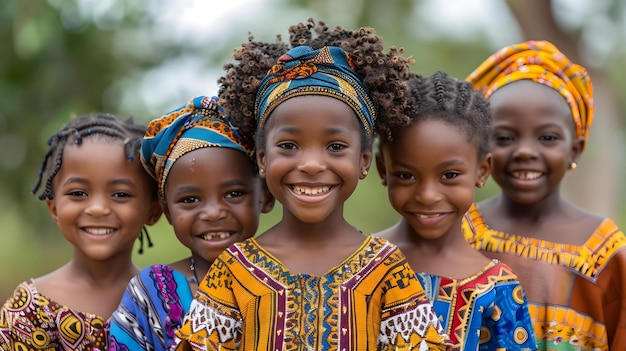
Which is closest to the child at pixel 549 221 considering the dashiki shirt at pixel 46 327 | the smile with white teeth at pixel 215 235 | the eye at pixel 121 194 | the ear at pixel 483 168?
the ear at pixel 483 168

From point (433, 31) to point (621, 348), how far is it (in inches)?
289

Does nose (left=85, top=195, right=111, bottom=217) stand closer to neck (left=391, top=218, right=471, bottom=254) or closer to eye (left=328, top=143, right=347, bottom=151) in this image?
eye (left=328, top=143, right=347, bottom=151)

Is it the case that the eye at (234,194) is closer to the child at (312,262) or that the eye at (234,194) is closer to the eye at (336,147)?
the child at (312,262)

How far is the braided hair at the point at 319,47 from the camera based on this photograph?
2977 millimetres

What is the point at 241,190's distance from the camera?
324cm

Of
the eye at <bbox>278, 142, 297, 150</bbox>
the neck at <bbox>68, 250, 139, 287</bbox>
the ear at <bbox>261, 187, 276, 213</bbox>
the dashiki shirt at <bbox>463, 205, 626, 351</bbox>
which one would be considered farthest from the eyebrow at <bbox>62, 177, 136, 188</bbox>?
the dashiki shirt at <bbox>463, 205, 626, 351</bbox>

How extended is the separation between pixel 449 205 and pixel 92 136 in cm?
162

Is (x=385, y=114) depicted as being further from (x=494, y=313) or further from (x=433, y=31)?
(x=433, y=31)

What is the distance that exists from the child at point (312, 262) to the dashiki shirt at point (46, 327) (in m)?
0.68

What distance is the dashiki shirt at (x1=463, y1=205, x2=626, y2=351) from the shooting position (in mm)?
3465

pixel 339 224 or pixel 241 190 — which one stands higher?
pixel 241 190

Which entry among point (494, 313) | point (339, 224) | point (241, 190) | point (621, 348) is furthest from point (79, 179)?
point (621, 348)

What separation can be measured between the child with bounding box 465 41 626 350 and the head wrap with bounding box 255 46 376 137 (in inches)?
39.2

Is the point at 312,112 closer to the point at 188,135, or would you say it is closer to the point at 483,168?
the point at 188,135
